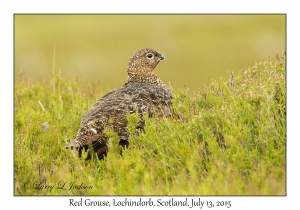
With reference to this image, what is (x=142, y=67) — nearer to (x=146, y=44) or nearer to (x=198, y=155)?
(x=198, y=155)

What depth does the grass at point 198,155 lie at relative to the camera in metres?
5.18

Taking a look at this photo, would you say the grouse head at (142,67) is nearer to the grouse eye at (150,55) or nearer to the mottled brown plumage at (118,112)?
the grouse eye at (150,55)

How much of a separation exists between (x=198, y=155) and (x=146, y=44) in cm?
1802

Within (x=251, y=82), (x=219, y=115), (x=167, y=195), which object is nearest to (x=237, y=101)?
(x=219, y=115)

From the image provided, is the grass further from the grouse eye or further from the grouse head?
the grouse eye

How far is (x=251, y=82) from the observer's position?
684cm

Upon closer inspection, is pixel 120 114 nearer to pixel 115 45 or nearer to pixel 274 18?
pixel 115 45

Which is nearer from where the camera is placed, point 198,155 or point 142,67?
point 198,155

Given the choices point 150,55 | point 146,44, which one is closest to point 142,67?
point 150,55

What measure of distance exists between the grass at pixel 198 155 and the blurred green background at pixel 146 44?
39.0ft

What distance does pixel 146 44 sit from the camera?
76.5 feet

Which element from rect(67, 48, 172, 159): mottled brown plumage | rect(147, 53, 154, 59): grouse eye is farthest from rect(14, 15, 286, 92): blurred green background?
rect(67, 48, 172, 159): mottled brown plumage

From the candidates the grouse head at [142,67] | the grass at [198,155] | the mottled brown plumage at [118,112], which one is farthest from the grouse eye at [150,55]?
the grass at [198,155]
